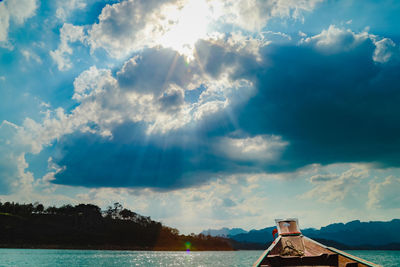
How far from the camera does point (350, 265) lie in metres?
12.5

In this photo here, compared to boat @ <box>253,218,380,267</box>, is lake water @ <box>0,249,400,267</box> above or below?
below

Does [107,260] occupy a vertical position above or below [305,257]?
below

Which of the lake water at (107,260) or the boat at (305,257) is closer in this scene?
the boat at (305,257)

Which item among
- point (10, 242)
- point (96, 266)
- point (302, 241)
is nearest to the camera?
point (302, 241)

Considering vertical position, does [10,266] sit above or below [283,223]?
below

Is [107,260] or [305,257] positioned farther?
[107,260]

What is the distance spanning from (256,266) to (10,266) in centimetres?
5662

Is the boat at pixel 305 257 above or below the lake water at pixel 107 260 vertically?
above

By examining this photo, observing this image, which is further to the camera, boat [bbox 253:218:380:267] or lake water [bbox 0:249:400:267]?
lake water [bbox 0:249:400:267]

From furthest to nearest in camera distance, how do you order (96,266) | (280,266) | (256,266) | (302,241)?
(96,266), (302,241), (280,266), (256,266)

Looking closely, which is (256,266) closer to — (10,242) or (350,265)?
(350,265)

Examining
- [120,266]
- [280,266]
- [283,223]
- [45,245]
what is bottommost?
[45,245]

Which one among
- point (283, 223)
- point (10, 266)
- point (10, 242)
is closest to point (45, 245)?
point (10, 242)

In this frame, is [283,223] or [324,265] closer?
[324,265]
